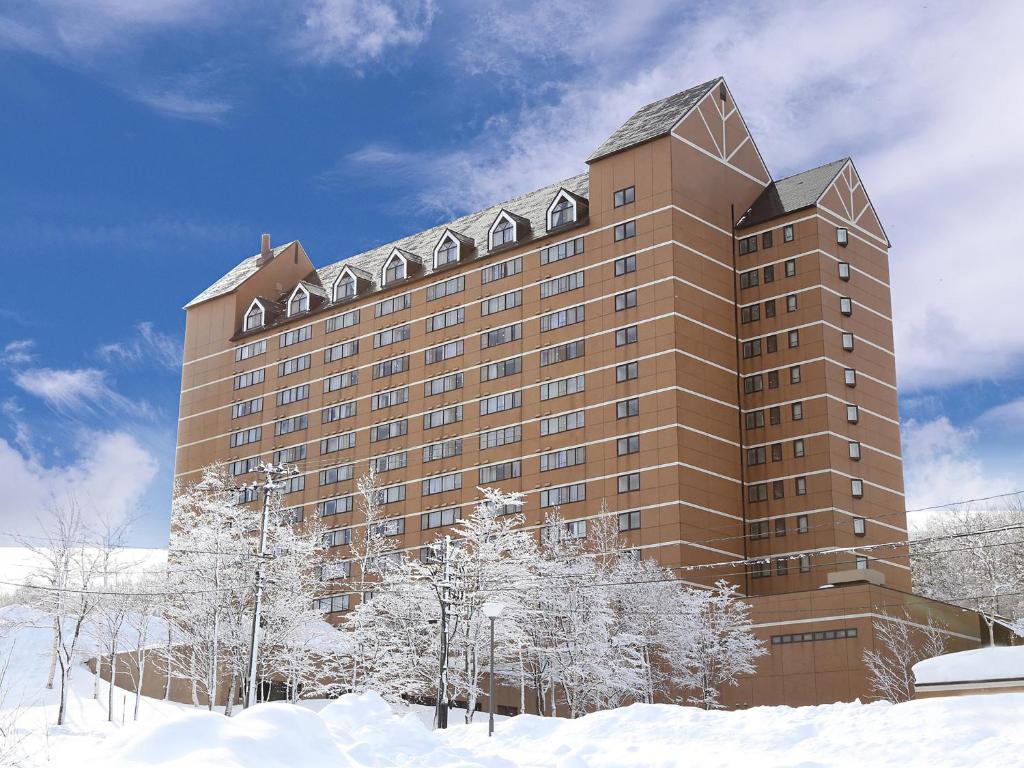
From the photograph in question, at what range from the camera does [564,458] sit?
88.3 m

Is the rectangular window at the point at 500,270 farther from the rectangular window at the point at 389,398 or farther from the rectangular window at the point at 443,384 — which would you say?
the rectangular window at the point at 389,398

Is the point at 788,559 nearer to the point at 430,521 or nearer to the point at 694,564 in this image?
the point at 694,564

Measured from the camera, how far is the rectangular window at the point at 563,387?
88.8 metres

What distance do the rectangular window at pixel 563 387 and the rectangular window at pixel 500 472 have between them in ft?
17.7

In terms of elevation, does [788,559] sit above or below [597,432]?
below

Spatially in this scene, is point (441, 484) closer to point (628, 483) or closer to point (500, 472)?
point (500, 472)

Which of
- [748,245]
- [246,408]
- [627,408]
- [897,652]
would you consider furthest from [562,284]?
[246,408]

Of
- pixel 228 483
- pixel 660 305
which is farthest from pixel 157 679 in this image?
pixel 660 305

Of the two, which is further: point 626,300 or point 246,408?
point 246,408

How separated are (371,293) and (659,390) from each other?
3249 centimetres

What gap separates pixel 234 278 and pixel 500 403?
40.9 metres

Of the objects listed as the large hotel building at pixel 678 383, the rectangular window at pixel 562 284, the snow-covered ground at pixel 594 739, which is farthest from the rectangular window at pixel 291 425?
the snow-covered ground at pixel 594 739

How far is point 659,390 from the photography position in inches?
3317

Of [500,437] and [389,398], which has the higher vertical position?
[389,398]
